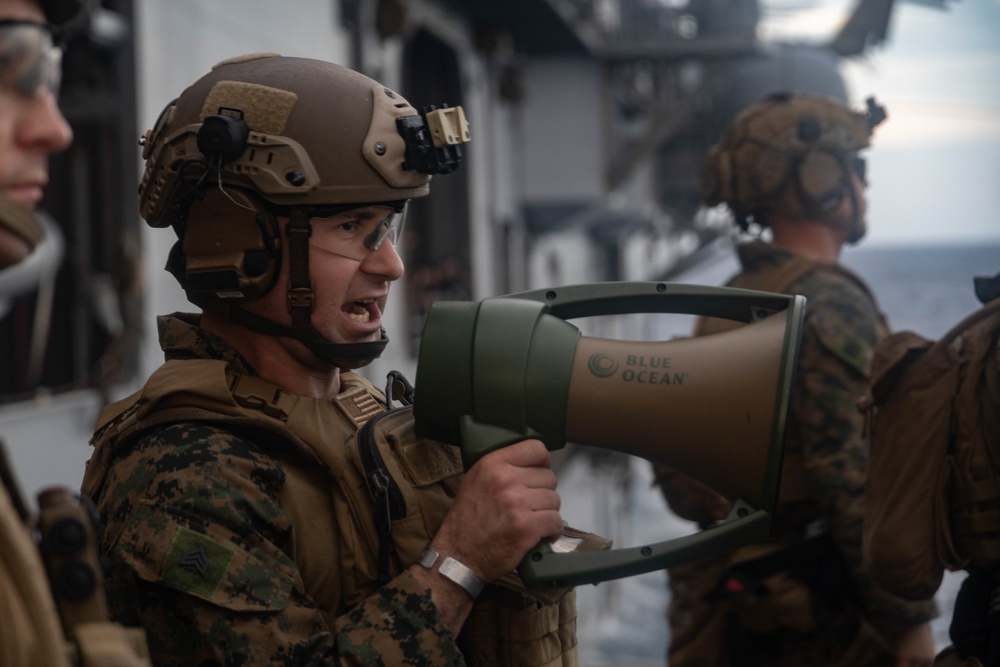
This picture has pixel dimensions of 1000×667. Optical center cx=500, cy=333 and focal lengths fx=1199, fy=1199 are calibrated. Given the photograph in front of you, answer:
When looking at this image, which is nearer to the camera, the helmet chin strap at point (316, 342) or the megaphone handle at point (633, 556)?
the megaphone handle at point (633, 556)

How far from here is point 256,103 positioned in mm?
1911

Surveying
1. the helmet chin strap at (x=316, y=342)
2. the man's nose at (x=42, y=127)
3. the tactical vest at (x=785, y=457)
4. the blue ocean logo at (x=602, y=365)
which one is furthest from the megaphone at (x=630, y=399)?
the tactical vest at (x=785, y=457)

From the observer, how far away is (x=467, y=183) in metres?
10.3

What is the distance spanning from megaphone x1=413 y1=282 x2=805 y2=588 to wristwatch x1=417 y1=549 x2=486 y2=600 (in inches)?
2.9

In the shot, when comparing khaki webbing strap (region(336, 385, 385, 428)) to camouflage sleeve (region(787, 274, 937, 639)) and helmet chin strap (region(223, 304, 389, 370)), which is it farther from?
camouflage sleeve (region(787, 274, 937, 639))

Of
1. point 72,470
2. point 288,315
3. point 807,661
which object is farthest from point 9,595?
point 72,470

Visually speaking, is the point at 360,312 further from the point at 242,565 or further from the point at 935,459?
the point at 935,459

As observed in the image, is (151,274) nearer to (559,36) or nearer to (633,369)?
(633,369)

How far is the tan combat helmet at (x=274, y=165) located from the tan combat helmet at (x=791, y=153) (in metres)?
1.83

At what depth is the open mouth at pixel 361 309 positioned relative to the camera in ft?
6.44

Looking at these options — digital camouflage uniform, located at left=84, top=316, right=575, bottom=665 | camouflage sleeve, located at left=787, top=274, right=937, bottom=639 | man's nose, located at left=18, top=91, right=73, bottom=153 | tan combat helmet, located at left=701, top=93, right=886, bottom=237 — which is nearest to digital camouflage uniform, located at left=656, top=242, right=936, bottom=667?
camouflage sleeve, located at left=787, top=274, right=937, bottom=639

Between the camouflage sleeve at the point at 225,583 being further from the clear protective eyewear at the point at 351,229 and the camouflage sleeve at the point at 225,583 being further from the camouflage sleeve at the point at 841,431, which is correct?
the camouflage sleeve at the point at 841,431

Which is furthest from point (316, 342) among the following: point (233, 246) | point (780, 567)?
point (780, 567)

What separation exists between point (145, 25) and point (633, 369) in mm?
3988
